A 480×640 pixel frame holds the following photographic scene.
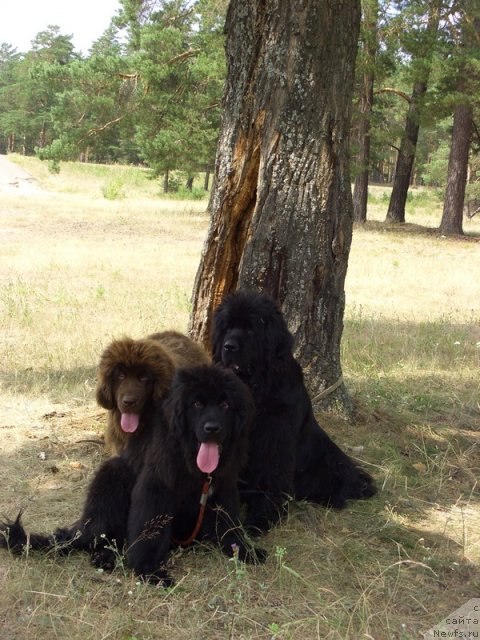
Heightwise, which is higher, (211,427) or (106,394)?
(211,427)

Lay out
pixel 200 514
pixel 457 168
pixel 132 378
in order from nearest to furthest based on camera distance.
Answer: pixel 200 514
pixel 132 378
pixel 457 168

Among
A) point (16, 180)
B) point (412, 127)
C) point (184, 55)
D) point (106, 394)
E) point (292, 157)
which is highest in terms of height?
point (184, 55)

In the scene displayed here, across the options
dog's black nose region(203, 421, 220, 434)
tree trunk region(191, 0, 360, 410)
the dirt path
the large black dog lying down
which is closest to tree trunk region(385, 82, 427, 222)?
tree trunk region(191, 0, 360, 410)

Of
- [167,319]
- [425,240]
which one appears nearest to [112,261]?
[167,319]

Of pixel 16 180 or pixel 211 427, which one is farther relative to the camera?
pixel 16 180

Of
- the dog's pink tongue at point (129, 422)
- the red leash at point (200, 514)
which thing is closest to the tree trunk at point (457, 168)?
the dog's pink tongue at point (129, 422)

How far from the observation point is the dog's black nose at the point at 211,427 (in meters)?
3.71

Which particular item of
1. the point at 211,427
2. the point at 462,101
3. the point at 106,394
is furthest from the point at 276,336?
the point at 462,101

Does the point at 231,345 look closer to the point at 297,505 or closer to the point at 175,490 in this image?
the point at 175,490

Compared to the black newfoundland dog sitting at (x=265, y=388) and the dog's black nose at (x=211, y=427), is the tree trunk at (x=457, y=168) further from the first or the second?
the dog's black nose at (x=211, y=427)

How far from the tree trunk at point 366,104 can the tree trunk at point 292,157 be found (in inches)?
730

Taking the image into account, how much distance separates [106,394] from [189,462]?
1110 millimetres

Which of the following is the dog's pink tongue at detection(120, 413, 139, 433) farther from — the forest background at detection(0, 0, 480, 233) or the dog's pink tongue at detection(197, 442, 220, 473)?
the forest background at detection(0, 0, 480, 233)

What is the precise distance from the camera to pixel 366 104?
85.1 feet
